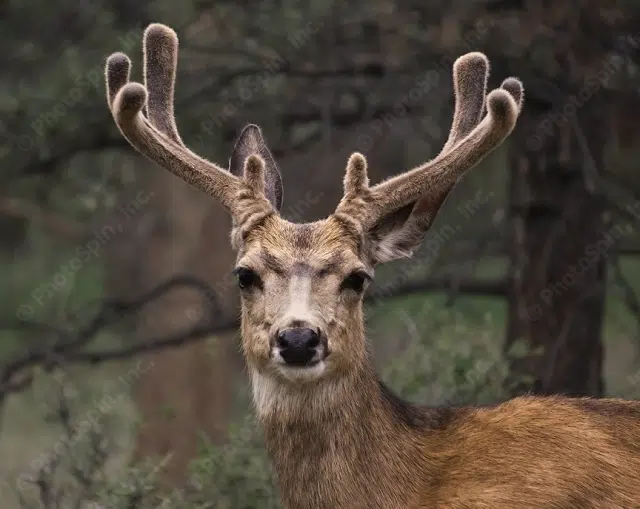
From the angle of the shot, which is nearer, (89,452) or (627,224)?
(89,452)

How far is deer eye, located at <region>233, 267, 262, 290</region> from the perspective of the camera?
7.65m

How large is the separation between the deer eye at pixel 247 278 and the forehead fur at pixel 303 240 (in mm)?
123

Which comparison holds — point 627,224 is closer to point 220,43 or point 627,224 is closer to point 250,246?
point 220,43

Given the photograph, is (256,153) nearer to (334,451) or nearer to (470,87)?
(470,87)

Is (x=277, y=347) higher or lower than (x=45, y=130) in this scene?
lower

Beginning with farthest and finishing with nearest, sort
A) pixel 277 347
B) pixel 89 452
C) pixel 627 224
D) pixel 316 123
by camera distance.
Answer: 1. pixel 316 123
2. pixel 627 224
3. pixel 89 452
4. pixel 277 347

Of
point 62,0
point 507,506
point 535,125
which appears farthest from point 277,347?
point 62,0

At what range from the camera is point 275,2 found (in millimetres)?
11242

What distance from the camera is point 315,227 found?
25.7ft

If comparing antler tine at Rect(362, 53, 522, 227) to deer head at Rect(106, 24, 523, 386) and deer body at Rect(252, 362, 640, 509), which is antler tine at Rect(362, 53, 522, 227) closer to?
deer head at Rect(106, 24, 523, 386)

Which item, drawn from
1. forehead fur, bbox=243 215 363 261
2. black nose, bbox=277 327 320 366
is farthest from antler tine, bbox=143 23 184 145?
black nose, bbox=277 327 320 366

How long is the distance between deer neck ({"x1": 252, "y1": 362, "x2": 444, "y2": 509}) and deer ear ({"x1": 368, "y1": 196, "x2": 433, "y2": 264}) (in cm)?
74

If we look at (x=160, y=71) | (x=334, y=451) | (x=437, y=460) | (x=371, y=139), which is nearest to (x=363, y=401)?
(x=334, y=451)

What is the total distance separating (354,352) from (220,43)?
14.1 feet
